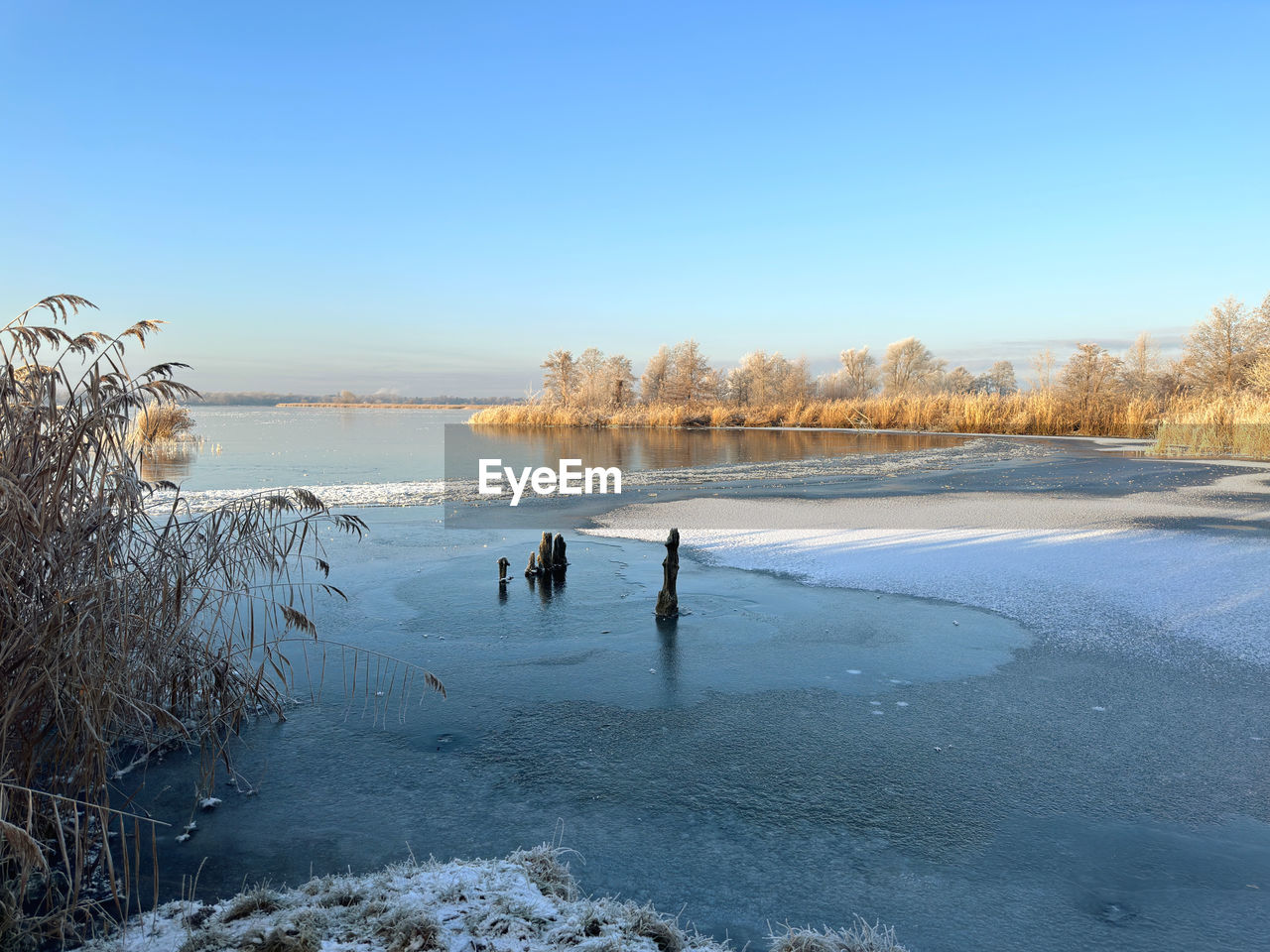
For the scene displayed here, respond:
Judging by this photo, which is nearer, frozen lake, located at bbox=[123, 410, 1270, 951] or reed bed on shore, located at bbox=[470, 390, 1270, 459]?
frozen lake, located at bbox=[123, 410, 1270, 951]

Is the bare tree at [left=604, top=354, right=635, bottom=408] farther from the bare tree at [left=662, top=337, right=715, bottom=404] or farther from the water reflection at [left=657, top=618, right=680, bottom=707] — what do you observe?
the water reflection at [left=657, top=618, right=680, bottom=707]

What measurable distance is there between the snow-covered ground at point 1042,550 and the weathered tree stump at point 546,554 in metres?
1.80

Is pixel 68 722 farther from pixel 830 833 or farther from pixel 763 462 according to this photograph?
pixel 763 462

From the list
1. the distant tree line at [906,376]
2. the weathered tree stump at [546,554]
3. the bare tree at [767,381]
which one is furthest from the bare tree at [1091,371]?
the weathered tree stump at [546,554]

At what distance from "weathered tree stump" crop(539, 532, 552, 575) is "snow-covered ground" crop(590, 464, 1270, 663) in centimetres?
180

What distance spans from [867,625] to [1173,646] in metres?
1.95

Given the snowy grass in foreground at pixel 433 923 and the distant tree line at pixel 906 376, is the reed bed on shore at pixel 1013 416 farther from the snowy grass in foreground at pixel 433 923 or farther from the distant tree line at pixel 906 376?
the snowy grass in foreground at pixel 433 923

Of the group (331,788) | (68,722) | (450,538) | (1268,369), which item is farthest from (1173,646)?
(1268,369)

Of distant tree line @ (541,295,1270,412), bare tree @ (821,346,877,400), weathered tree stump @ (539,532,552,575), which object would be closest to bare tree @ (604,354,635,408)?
distant tree line @ (541,295,1270,412)

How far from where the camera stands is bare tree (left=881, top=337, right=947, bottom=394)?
6481 cm

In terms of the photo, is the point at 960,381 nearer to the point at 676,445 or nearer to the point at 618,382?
the point at 618,382

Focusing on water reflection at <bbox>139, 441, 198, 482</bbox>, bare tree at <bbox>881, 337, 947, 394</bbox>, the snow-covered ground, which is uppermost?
bare tree at <bbox>881, 337, 947, 394</bbox>

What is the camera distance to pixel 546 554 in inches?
280

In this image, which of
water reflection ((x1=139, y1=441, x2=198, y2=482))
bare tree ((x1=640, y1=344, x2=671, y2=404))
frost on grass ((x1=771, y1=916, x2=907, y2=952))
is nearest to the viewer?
frost on grass ((x1=771, y1=916, x2=907, y2=952))
